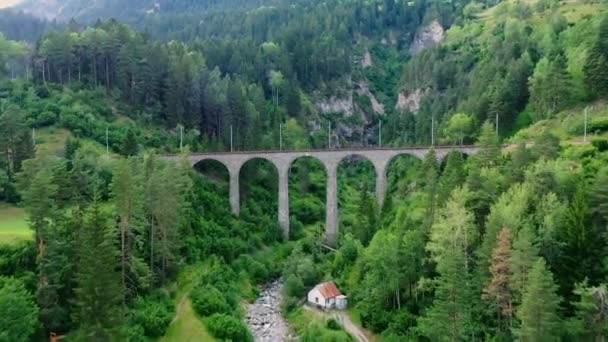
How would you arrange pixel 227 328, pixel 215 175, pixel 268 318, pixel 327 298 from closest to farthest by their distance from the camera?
pixel 227 328
pixel 327 298
pixel 268 318
pixel 215 175

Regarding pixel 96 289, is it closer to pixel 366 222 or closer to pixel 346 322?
pixel 346 322

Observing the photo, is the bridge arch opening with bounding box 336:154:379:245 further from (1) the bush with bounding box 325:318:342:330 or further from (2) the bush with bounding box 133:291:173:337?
(2) the bush with bounding box 133:291:173:337

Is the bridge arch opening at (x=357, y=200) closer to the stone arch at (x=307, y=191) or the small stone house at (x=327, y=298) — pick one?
the stone arch at (x=307, y=191)

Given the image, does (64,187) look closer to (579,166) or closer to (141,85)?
(579,166)

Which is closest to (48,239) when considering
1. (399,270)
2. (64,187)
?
(64,187)

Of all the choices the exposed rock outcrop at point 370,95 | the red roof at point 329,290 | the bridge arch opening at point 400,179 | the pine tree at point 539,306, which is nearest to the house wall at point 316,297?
the red roof at point 329,290

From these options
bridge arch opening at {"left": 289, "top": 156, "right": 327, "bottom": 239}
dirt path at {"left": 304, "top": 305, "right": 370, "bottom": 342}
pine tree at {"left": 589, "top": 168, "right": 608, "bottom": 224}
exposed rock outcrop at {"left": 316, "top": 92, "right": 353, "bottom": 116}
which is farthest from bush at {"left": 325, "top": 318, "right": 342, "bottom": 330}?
exposed rock outcrop at {"left": 316, "top": 92, "right": 353, "bottom": 116}

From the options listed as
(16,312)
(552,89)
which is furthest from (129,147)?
(552,89)
